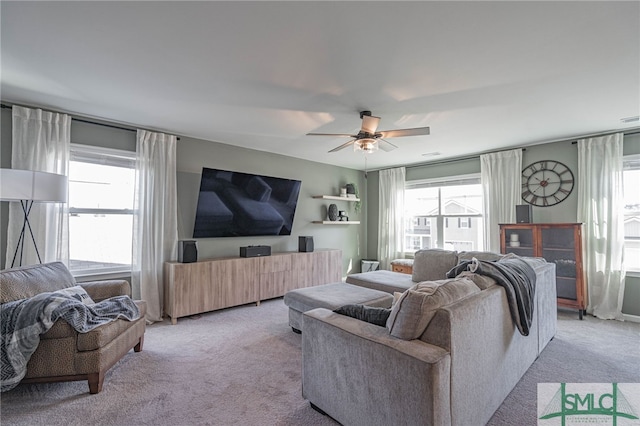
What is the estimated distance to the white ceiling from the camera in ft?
5.59

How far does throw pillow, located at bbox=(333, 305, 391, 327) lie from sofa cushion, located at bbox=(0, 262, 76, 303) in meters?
2.41

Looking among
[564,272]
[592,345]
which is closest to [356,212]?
[564,272]

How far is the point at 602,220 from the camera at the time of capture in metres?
3.87

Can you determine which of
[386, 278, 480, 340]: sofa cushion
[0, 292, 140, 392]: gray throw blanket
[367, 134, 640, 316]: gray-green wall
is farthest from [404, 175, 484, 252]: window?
[0, 292, 140, 392]: gray throw blanket

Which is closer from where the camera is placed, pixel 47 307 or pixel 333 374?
pixel 333 374

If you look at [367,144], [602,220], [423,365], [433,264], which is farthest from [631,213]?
[423,365]

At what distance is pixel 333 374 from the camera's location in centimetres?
174

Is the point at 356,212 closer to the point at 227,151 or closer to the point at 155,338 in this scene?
the point at 227,151

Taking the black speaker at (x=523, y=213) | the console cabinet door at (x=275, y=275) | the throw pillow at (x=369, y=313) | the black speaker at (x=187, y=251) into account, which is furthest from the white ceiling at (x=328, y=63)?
the console cabinet door at (x=275, y=275)

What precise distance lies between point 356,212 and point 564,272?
3.71 meters

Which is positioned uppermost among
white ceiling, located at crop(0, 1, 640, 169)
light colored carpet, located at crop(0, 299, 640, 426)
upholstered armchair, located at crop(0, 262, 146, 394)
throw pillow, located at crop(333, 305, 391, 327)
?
white ceiling, located at crop(0, 1, 640, 169)

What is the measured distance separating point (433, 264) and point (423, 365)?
8.95ft

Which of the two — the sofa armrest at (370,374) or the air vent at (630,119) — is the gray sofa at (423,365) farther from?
the air vent at (630,119)

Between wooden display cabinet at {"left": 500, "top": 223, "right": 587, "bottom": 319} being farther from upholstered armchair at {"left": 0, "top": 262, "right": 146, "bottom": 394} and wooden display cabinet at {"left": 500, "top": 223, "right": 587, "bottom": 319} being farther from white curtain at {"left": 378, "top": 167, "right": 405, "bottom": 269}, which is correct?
upholstered armchair at {"left": 0, "top": 262, "right": 146, "bottom": 394}
